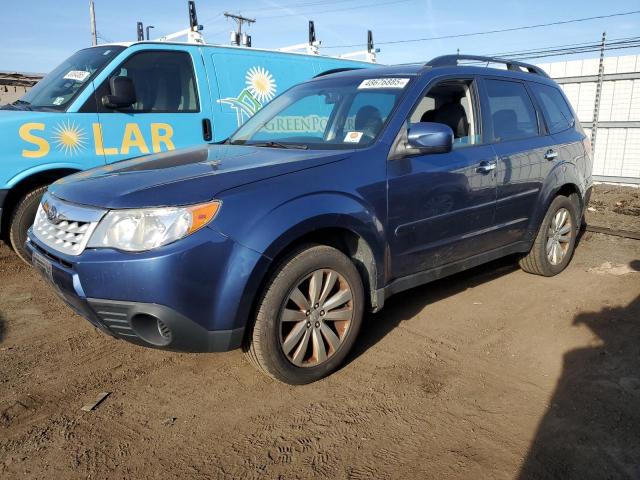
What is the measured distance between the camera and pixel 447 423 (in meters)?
2.63

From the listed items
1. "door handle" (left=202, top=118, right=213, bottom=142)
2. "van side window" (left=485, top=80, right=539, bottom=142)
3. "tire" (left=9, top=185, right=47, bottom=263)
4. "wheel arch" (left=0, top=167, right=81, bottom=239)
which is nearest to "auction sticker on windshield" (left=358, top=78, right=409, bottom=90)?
"van side window" (left=485, top=80, right=539, bottom=142)

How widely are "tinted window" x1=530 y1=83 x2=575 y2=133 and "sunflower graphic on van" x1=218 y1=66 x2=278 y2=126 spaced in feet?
10.3

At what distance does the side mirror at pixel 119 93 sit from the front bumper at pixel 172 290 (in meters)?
2.72

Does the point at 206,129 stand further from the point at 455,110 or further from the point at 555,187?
the point at 555,187

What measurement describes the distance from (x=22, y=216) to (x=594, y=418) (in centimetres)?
467

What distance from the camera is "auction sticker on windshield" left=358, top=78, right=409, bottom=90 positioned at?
353cm

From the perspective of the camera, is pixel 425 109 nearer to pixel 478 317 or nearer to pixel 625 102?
pixel 478 317

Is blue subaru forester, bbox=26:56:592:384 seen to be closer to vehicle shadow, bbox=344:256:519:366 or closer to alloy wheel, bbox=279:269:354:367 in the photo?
alloy wheel, bbox=279:269:354:367

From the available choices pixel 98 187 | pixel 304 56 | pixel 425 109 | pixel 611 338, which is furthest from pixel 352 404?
pixel 304 56

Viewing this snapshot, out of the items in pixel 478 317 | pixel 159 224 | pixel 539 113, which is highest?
pixel 539 113

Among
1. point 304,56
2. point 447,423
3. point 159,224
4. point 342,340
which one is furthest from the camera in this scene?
point 304,56

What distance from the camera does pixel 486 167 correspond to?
3795mm

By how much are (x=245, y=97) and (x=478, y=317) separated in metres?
3.77

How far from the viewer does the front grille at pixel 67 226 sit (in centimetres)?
254
